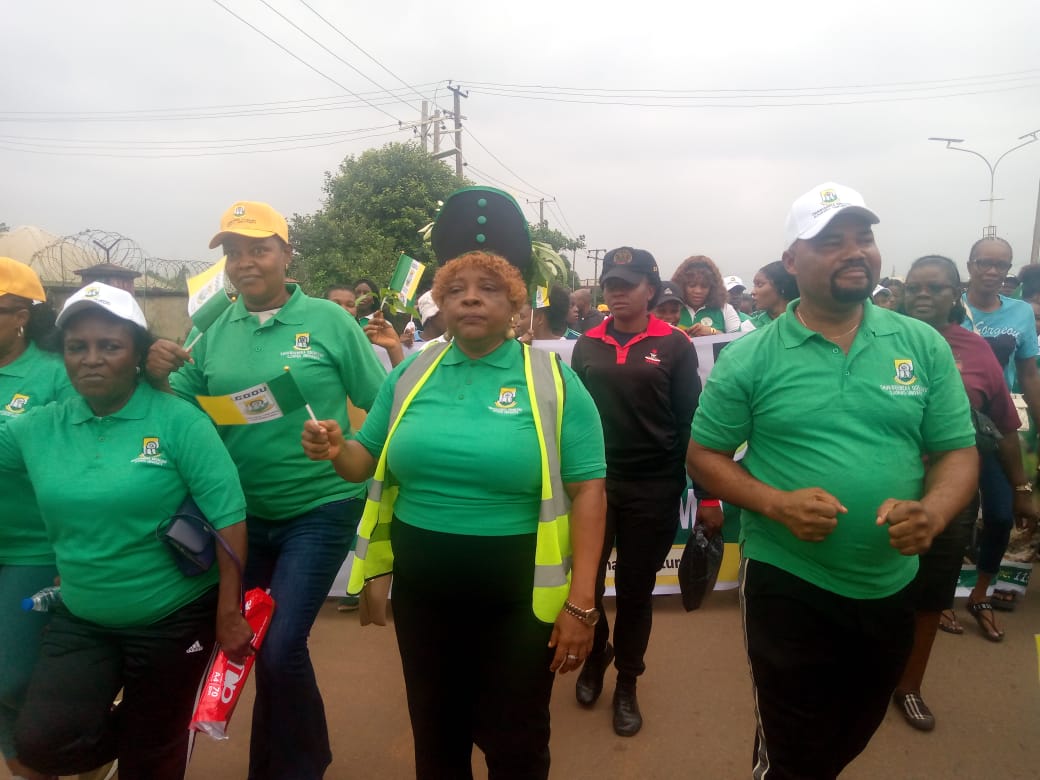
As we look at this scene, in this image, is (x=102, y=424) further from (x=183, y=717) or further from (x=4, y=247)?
(x=4, y=247)

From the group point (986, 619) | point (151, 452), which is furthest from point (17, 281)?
point (986, 619)

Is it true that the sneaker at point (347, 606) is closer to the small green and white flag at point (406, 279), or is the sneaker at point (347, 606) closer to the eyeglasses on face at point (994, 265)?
the small green and white flag at point (406, 279)

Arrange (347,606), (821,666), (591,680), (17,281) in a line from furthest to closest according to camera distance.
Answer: (347,606), (591,680), (17,281), (821,666)

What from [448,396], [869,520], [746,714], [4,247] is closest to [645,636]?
[746,714]

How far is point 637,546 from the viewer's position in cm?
334

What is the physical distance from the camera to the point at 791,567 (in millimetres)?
2098

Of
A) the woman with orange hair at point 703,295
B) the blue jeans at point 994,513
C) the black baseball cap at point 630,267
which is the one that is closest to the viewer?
the black baseball cap at point 630,267

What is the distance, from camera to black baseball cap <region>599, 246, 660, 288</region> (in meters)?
3.40

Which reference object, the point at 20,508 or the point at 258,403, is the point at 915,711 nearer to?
the point at 258,403

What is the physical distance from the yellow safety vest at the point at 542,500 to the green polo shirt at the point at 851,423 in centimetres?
55

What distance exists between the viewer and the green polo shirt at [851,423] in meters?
1.98

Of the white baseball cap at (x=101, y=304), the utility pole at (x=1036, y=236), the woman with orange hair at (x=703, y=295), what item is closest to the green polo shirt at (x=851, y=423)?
the white baseball cap at (x=101, y=304)

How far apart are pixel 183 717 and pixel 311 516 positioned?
80 centimetres

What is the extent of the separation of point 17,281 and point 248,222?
95cm
